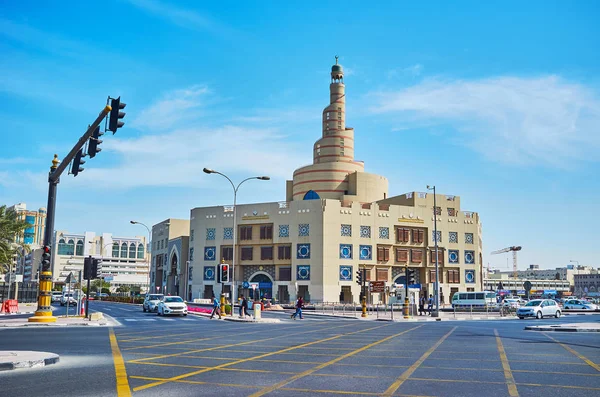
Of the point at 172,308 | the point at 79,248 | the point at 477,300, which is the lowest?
the point at 477,300

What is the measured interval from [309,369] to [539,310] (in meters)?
33.4

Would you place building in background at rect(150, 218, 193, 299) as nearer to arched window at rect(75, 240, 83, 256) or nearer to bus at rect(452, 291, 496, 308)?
bus at rect(452, 291, 496, 308)

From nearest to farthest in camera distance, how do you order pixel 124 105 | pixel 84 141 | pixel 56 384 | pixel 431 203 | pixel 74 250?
pixel 56 384
pixel 124 105
pixel 84 141
pixel 431 203
pixel 74 250

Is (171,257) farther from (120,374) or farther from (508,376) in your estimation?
(508,376)

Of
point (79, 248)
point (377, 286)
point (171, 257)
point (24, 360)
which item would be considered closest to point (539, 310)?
point (377, 286)

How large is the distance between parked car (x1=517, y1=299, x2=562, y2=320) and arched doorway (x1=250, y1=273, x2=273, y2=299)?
142 ft

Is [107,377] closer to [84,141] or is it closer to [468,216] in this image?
[84,141]

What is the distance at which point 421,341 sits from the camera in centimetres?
1820

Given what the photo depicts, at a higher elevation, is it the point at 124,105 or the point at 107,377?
the point at 124,105

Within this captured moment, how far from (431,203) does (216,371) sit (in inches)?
2953

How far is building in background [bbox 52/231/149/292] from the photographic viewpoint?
179 m

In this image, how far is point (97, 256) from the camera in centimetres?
17938

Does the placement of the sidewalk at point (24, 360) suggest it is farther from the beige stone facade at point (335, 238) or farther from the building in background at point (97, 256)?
the building in background at point (97, 256)

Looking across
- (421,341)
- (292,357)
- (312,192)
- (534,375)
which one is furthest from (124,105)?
(312,192)
